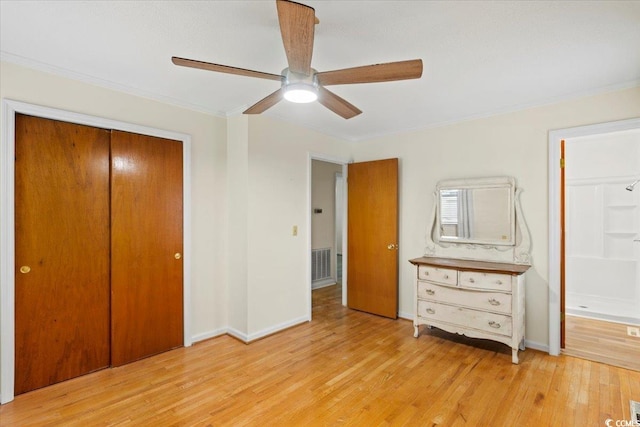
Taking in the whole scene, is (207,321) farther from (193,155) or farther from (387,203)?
(387,203)

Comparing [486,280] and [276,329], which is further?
[276,329]

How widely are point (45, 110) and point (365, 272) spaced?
3.67 meters

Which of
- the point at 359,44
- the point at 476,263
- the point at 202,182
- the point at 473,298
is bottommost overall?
the point at 473,298

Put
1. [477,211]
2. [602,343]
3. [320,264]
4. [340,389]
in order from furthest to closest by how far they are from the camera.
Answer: [320,264], [477,211], [602,343], [340,389]

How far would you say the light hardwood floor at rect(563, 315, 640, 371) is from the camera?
9.46 ft

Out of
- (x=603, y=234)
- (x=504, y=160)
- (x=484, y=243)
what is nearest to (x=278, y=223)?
(x=484, y=243)

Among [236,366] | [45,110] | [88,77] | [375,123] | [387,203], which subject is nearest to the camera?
[45,110]

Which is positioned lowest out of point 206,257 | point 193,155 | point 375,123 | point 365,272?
point 365,272

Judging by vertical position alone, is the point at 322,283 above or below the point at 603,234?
below

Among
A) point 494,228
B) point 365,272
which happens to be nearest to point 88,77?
point 365,272

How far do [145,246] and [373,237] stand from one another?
105 inches

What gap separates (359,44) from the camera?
81.4 inches

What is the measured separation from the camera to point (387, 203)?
4094 mm

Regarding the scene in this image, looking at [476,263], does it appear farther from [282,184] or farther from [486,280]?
[282,184]
